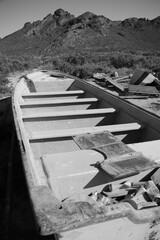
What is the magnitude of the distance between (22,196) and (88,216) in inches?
82.0

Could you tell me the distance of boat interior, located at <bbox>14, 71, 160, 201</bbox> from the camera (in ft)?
6.37

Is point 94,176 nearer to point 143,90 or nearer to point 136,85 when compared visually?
point 143,90

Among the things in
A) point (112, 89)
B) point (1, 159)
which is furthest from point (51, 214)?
point (112, 89)

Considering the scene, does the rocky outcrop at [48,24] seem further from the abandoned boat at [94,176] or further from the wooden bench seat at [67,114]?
the abandoned boat at [94,176]

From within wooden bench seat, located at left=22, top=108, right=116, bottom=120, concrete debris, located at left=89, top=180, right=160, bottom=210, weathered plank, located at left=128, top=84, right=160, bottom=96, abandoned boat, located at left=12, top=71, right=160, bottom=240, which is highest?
wooden bench seat, located at left=22, top=108, right=116, bottom=120

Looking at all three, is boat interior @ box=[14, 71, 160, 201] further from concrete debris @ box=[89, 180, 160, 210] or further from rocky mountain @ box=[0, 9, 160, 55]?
rocky mountain @ box=[0, 9, 160, 55]

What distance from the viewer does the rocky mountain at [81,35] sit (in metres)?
51.2

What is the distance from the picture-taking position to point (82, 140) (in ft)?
8.73

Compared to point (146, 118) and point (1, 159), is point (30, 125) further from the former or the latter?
point (146, 118)

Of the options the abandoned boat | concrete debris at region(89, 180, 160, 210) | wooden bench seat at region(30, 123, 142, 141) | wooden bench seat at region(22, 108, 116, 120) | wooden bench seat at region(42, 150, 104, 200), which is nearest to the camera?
the abandoned boat

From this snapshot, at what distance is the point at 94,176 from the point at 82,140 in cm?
75

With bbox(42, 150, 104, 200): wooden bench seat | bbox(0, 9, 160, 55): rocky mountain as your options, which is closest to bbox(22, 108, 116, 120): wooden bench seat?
bbox(42, 150, 104, 200): wooden bench seat

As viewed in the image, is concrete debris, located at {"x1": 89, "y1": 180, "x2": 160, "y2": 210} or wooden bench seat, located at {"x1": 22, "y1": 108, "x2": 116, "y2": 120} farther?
wooden bench seat, located at {"x1": 22, "y1": 108, "x2": 116, "y2": 120}

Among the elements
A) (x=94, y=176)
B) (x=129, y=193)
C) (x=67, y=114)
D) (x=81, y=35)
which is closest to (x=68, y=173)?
(x=94, y=176)
